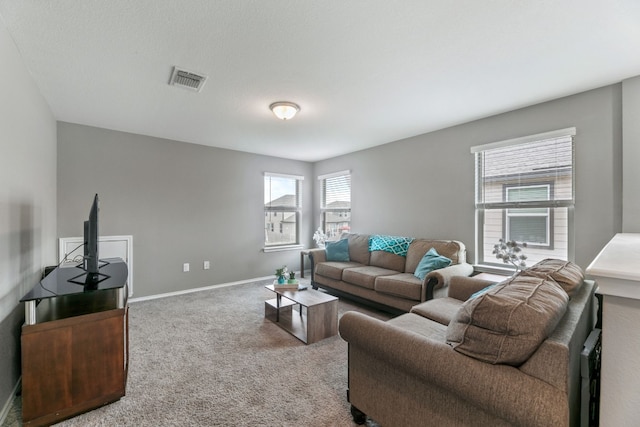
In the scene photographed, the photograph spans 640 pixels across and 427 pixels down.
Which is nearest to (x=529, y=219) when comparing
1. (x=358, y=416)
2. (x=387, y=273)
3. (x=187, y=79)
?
(x=387, y=273)

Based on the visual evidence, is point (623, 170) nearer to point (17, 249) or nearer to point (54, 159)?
point (17, 249)

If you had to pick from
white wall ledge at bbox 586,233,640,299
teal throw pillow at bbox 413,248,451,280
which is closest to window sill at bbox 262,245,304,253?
teal throw pillow at bbox 413,248,451,280

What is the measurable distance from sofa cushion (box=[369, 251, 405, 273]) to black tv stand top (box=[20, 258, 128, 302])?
312cm

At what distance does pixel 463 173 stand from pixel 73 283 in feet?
13.5

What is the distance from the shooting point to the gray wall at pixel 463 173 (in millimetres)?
2564

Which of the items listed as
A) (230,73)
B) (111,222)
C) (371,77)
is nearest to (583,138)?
(371,77)

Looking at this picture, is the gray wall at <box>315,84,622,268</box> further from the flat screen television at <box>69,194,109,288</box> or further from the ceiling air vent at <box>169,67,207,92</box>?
the flat screen television at <box>69,194,109,288</box>

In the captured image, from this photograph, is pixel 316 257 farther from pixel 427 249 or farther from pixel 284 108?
pixel 284 108

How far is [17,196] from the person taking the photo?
2062 millimetres

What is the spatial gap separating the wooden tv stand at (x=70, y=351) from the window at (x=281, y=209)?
3.52 m

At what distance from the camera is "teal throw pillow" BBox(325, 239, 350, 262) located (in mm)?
4508

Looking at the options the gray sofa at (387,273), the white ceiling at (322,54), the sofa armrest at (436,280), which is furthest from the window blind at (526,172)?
the sofa armrest at (436,280)

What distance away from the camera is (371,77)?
2.42 m

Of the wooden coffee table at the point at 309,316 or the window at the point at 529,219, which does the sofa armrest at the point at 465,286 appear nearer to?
the window at the point at 529,219
